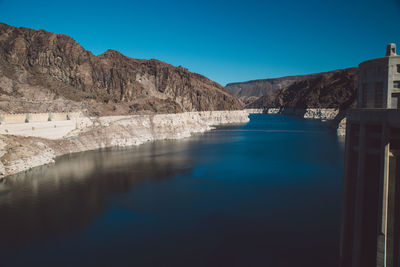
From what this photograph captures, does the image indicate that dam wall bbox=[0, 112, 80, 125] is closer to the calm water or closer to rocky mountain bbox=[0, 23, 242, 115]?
Answer: rocky mountain bbox=[0, 23, 242, 115]

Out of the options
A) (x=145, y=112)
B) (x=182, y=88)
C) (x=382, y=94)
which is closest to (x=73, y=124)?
(x=145, y=112)

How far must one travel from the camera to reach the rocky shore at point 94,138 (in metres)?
32.8

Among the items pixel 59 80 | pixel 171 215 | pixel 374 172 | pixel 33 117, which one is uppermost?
pixel 59 80

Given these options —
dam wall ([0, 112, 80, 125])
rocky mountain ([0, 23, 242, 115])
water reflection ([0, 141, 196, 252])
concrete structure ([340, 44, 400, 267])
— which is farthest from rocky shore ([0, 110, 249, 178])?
concrete structure ([340, 44, 400, 267])

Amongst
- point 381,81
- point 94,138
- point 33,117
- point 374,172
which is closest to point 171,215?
point 374,172

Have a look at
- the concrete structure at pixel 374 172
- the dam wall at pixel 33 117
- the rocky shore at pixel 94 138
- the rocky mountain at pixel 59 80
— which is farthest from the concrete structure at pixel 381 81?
the rocky mountain at pixel 59 80

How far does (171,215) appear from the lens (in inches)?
787

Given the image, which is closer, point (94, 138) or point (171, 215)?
point (171, 215)

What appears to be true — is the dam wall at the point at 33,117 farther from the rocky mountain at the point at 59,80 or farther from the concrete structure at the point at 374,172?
the concrete structure at the point at 374,172

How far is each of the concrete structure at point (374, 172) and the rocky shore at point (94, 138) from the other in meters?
31.8

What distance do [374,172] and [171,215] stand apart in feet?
44.1

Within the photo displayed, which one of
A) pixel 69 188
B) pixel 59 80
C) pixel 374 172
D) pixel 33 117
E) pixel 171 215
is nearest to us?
pixel 374 172

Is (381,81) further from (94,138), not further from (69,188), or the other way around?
(94,138)

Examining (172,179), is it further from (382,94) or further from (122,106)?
(122,106)
